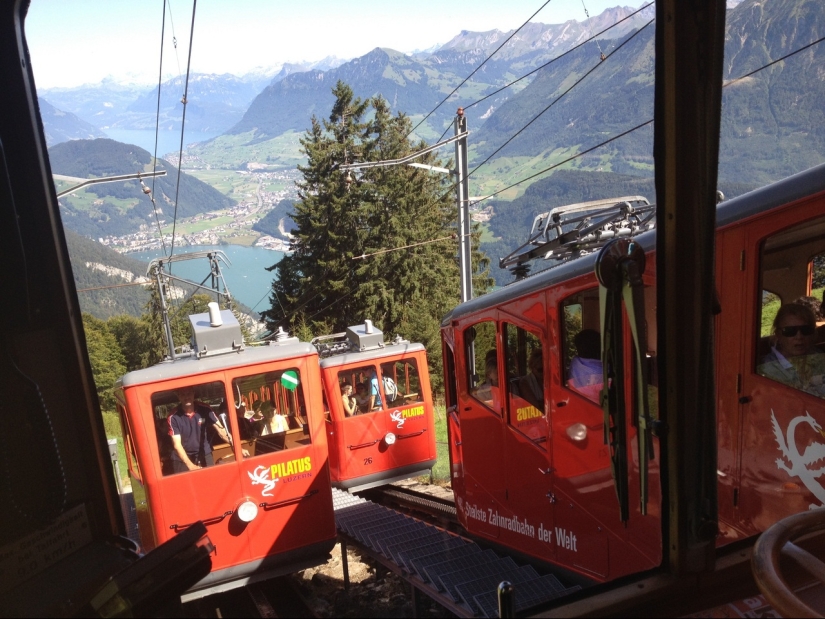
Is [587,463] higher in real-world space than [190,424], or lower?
higher

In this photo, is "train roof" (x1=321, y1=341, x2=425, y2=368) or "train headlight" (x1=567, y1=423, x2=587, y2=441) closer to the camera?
"train headlight" (x1=567, y1=423, x2=587, y2=441)

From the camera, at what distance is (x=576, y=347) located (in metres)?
4.72

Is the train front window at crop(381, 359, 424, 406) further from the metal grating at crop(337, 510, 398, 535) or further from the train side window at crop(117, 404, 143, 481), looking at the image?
the train side window at crop(117, 404, 143, 481)

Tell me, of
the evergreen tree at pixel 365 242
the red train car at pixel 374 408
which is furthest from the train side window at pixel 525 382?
the evergreen tree at pixel 365 242

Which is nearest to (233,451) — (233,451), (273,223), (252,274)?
(233,451)

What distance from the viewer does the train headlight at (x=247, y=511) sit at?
691cm

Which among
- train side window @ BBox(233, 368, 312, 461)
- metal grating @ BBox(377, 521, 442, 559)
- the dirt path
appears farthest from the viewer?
metal grating @ BBox(377, 521, 442, 559)

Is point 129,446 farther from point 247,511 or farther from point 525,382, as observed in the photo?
point 525,382

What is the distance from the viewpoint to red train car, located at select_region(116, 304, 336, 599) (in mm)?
6707

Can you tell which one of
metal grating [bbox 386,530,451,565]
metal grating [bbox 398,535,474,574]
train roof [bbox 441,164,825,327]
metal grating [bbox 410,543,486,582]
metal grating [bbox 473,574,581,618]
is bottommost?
metal grating [bbox 386,530,451,565]

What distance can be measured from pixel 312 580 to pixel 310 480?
1374 millimetres

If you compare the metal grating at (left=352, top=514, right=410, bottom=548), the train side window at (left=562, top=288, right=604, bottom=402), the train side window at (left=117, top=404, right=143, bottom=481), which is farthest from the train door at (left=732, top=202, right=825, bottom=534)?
the train side window at (left=117, top=404, right=143, bottom=481)

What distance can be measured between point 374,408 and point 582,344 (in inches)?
306

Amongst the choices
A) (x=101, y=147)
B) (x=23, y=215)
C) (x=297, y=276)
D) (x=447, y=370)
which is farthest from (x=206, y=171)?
(x=23, y=215)
